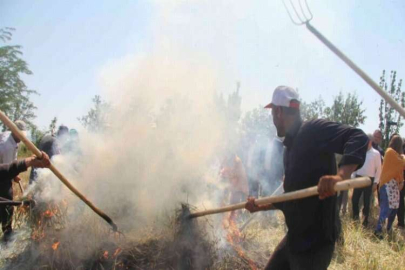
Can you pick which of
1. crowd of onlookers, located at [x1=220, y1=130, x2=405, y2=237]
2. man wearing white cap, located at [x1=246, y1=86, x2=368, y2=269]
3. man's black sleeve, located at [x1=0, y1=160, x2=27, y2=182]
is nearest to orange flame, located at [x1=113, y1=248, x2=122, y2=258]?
man's black sleeve, located at [x1=0, y1=160, x2=27, y2=182]

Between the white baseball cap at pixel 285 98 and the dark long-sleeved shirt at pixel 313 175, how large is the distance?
9.5 inches

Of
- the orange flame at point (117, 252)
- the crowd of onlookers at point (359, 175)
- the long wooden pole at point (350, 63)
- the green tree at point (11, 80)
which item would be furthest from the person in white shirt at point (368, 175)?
the green tree at point (11, 80)

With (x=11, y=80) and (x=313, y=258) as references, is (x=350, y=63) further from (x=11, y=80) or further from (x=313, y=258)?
(x=11, y=80)

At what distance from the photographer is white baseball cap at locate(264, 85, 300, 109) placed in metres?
2.88

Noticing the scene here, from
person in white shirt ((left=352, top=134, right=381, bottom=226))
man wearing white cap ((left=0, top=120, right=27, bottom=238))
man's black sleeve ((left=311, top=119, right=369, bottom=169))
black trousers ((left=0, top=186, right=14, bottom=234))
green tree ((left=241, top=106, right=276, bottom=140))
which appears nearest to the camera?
man's black sleeve ((left=311, top=119, right=369, bottom=169))

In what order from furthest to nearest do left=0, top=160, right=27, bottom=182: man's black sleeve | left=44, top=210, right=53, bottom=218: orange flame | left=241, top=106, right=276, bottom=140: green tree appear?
left=241, top=106, right=276, bottom=140: green tree
left=44, top=210, right=53, bottom=218: orange flame
left=0, top=160, right=27, bottom=182: man's black sleeve

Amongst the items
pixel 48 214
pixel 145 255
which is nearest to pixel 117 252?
pixel 145 255

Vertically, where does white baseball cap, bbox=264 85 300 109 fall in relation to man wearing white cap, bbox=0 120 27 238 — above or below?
above

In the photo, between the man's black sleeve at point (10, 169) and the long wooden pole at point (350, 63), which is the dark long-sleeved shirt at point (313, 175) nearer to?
the long wooden pole at point (350, 63)

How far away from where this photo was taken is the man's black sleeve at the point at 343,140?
237cm

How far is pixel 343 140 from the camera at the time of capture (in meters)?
2.49

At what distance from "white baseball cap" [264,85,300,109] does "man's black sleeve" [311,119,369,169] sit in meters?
0.30

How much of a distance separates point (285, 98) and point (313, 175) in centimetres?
72

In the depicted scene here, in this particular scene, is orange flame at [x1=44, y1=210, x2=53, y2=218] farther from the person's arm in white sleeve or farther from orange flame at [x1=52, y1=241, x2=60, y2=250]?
the person's arm in white sleeve
